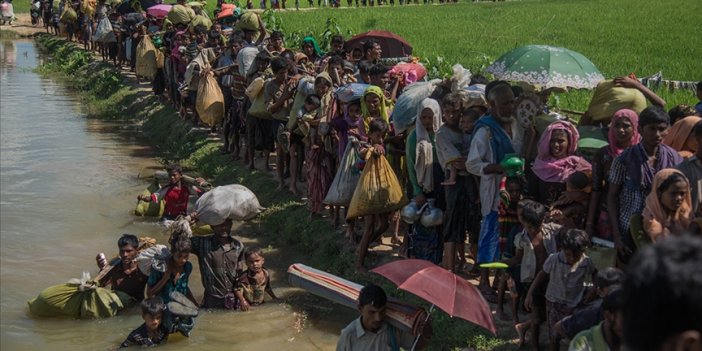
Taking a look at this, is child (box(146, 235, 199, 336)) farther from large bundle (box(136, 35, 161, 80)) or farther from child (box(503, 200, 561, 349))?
large bundle (box(136, 35, 161, 80))

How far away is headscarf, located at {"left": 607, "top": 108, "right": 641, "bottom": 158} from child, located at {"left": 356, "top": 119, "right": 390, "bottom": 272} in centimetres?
224

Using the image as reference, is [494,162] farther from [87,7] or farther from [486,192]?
[87,7]

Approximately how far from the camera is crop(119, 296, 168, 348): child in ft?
24.2

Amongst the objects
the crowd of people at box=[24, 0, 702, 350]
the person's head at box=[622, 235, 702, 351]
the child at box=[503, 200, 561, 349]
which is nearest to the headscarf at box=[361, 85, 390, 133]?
the crowd of people at box=[24, 0, 702, 350]

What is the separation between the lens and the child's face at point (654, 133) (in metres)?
5.88

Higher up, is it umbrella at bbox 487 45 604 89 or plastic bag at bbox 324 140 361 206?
umbrella at bbox 487 45 604 89

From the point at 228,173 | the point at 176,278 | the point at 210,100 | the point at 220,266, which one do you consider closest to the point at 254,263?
the point at 220,266

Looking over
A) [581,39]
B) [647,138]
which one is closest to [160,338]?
[647,138]

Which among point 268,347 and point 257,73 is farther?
point 257,73

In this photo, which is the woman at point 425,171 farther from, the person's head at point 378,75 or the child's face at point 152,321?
the child's face at point 152,321

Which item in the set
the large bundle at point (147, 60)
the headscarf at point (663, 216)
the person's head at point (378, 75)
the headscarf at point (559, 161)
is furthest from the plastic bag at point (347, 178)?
the large bundle at point (147, 60)

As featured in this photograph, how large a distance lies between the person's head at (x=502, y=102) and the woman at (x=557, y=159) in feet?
1.34

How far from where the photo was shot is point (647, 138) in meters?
5.93

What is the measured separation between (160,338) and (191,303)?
359 millimetres
